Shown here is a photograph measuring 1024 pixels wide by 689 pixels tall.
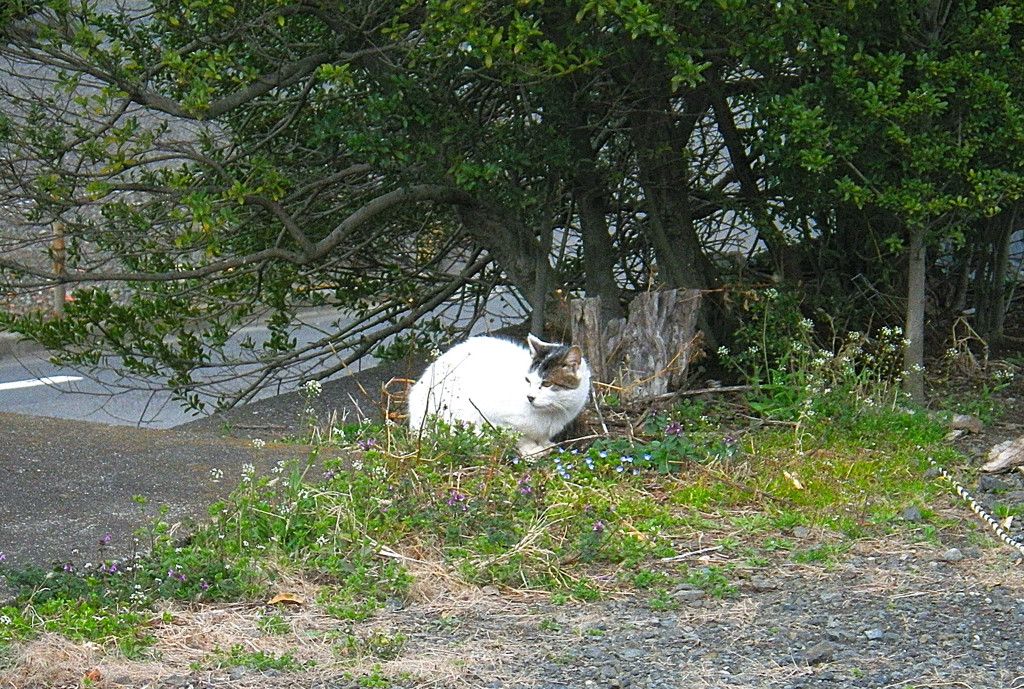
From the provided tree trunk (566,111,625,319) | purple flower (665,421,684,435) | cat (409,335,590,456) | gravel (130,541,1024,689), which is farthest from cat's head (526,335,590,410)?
gravel (130,541,1024,689)

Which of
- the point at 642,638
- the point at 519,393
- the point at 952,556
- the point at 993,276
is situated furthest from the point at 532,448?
the point at 993,276

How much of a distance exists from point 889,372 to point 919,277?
Answer: 0.61m

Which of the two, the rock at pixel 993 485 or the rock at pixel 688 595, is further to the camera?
the rock at pixel 993 485

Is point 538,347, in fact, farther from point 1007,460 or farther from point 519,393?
point 1007,460

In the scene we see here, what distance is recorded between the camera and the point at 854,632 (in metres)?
3.67

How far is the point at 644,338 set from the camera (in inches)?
260

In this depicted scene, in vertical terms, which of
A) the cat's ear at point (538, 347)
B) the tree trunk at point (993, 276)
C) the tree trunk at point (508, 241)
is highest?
the tree trunk at point (508, 241)

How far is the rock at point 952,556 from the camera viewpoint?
4371mm

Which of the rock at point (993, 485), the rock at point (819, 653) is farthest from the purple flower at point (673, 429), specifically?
the rock at point (819, 653)

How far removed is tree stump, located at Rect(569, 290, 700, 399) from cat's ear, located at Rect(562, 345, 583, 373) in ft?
2.63

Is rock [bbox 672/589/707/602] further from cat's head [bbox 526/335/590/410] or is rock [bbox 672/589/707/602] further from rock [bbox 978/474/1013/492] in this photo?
rock [bbox 978/474/1013/492]

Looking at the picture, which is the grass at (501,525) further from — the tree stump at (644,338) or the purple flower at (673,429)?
the tree stump at (644,338)

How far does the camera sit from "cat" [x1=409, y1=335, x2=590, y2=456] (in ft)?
18.7

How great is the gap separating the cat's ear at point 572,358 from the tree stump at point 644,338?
2.63 ft
